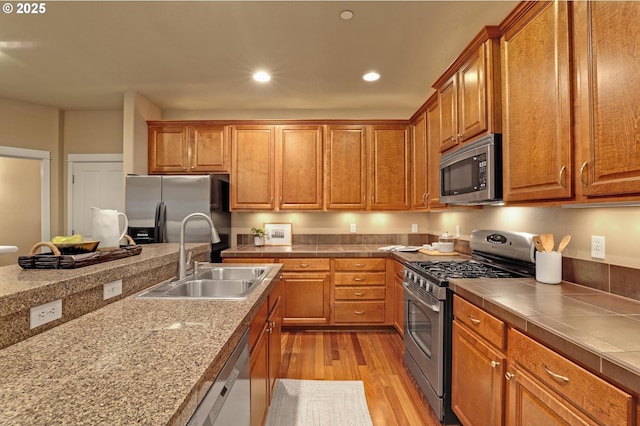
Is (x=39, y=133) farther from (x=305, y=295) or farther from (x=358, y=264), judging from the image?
(x=358, y=264)

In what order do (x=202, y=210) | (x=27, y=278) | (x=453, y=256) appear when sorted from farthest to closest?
(x=202, y=210)
(x=453, y=256)
(x=27, y=278)

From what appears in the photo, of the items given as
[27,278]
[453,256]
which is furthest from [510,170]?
[27,278]

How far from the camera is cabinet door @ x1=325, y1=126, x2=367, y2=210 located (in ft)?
12.4

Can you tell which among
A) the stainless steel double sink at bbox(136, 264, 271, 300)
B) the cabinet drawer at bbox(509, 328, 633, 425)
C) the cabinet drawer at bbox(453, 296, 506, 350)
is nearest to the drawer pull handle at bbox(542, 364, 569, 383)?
the cabinet drawer at bbox(509, 328, 633, 425)

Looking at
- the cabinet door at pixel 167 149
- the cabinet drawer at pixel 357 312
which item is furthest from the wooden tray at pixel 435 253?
the cabinet door at pixel 167 149

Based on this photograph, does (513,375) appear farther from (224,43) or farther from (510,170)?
(224,43)

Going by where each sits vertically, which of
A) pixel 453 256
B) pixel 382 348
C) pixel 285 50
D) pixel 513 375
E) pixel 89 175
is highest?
pixel 285 50

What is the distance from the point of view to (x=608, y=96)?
3.99 ft

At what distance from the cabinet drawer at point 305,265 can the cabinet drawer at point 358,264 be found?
13 cm

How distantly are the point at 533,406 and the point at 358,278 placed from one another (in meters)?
2.31

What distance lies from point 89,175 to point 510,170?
484 cm

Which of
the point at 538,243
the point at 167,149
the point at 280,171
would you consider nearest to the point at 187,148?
the point at 167,149

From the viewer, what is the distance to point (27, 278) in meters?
1.12

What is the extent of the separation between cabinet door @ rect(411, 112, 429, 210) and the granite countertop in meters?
2.59
